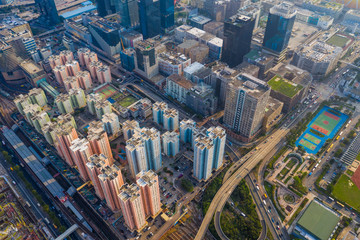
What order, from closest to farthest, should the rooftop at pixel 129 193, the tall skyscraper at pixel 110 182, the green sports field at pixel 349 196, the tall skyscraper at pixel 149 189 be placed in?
the rooftop at pixel 129 193, the tall skyscraper at pixel 149 189, the tall skyscraper at pixel 110 182, the green sports field at pixel 349 196

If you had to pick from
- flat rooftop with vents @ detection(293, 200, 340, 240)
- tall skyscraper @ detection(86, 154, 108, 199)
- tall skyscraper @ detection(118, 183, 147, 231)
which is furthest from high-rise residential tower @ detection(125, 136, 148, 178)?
flat rooftop with vents @ detection(293, 200, 340, 240)

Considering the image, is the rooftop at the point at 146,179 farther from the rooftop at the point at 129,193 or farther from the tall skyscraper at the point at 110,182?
the tall skyscraper at the point at 110,182

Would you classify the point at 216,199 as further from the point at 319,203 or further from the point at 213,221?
the point at 319,203

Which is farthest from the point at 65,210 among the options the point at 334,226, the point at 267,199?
the point at 334,226

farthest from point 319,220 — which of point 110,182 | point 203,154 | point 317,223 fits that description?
point 110,182

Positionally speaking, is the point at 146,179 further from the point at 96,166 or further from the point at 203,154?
the point at 203,154

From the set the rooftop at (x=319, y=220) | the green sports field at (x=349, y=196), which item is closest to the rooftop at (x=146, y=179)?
the rooftop at (x=319, y=220)
